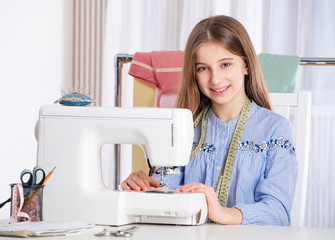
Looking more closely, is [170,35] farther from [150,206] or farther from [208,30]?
[150,206]

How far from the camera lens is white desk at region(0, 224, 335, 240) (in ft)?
3.97

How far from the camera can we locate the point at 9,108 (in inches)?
154

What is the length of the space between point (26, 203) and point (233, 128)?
0.77 m

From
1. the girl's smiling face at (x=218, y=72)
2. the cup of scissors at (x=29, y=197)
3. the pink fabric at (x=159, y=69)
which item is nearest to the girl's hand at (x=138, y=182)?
the cup of scissors at (x=29, y=197)

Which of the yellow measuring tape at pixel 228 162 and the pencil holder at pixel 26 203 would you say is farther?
the yellow measuring tape at pixel 228 162

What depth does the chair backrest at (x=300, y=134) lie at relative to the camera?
78.9 inches

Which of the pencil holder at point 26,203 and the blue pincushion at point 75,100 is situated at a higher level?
the blue pincushion at point 75,100

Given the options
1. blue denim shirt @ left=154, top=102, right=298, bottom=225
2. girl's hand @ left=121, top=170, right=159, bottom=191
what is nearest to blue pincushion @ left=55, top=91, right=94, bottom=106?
girl's hand @ left=121, top=170, right=159, bottom=191

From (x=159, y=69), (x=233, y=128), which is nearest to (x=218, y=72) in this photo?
(x=233, y=128)

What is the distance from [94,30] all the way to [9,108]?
→ 0.99m

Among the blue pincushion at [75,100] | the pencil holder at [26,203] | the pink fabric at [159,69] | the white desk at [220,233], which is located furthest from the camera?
the pink fabric at [159,69]

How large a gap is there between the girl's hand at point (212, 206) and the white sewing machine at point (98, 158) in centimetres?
3

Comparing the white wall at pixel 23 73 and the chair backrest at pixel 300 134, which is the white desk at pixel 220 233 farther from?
the white wall at pixel 23 73

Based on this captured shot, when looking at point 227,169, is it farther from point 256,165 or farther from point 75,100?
point 75,100
